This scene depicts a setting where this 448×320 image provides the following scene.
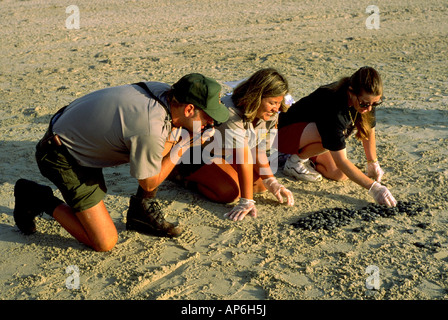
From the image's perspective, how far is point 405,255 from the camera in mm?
3449

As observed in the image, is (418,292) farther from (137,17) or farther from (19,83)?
(137,17)

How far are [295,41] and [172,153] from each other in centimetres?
572

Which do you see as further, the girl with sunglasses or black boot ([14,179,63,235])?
the girl with sunglasses

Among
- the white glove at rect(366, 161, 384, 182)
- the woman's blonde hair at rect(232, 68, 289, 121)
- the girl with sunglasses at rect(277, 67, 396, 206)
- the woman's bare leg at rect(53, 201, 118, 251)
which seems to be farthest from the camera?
the white glove at rect(366, 161, 384, 182)

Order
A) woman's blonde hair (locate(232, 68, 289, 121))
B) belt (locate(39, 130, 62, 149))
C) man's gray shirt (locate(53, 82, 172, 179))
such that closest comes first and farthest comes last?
man's gray shirt (locate(53, 82, 172, 179)) < belt (locate(39, 130, 62, 149)) < woman's blonde hair (locate(232, 68, 289, 121))

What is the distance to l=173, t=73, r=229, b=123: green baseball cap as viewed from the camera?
3.15 m

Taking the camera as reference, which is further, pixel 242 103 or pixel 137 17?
pixel 137 17

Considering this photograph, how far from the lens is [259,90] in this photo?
12.6ft

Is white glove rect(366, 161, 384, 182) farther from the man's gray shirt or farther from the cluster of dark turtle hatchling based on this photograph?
the man's gray shirt

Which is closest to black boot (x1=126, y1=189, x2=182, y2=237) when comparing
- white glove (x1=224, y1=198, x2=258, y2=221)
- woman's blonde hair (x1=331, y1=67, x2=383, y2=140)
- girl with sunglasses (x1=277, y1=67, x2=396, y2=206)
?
white glove (x1=224, y1=198, x2=258, y2=221)

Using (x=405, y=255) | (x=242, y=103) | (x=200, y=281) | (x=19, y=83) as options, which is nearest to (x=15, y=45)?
(x=19, y=83)

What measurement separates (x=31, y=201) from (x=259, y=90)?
6.10 feet

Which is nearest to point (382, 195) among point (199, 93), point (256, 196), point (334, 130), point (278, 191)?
point (334, 130)

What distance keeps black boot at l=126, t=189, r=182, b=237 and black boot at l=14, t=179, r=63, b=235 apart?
1.78 ft
